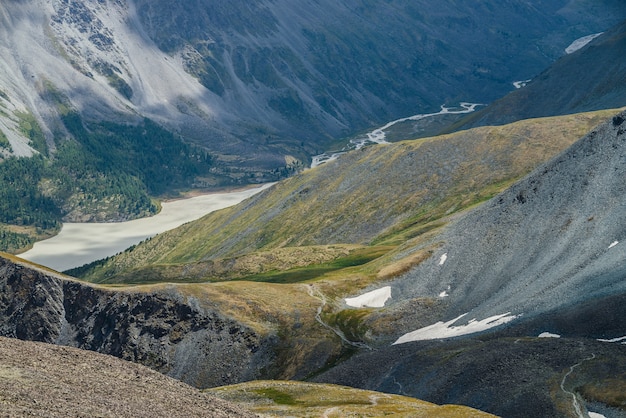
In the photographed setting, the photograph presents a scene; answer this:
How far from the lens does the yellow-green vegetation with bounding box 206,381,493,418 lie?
83.4m

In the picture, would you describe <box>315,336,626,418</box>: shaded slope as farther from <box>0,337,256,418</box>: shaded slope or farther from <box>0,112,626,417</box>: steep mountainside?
<box>0,337,256,418</box>: shaded slope

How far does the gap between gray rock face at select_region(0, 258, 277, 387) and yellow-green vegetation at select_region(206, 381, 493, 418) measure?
84.9 ft

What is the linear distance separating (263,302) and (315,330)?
1400 centimetres

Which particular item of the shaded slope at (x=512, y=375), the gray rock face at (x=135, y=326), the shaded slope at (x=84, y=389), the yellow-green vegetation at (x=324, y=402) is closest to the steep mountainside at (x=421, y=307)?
the gray rock face at (x=135, y=326)

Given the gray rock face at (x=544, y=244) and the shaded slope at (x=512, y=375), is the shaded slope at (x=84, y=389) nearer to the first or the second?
the shaded slope at (x=512, y=375)

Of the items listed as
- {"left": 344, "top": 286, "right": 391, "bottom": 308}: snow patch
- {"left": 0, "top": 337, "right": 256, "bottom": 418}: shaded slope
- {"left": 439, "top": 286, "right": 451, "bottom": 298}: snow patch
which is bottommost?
{"left": 344, "top": 286, "right": 391, "bottom": 308}: snow patch

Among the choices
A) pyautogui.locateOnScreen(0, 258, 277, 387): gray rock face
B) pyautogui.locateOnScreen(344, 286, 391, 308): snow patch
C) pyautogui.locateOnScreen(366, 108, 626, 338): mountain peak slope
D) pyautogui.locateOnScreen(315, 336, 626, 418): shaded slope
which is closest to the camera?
pyautogui.locateOnScreen(315, 336, 626, 418): shaded slope

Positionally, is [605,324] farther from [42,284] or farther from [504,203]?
[42,284]

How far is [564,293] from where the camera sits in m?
114

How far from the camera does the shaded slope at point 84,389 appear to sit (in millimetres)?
54438

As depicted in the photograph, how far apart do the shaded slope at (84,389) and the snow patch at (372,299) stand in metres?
86.8

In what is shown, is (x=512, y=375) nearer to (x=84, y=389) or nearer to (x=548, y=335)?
(x=548, y=335)

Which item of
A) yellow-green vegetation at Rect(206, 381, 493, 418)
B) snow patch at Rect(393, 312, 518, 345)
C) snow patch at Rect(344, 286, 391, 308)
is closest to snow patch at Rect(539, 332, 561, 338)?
snow patch at Rect(393, 312, 518, 345)

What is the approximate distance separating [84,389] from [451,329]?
78.2 m
